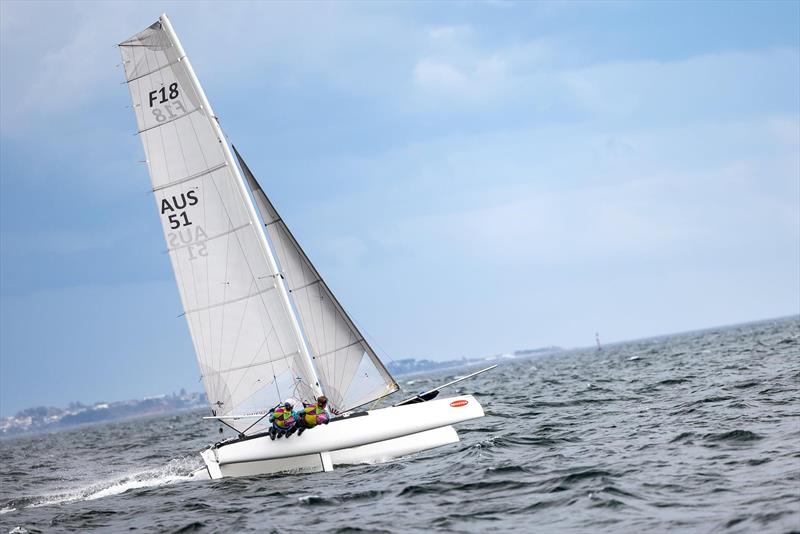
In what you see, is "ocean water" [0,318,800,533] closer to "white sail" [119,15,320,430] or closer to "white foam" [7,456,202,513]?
"white foam" [7,456,202,513]

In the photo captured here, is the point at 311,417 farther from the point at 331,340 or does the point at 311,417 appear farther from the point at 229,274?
the point at 229,274

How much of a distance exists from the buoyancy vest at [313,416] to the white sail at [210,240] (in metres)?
1.33

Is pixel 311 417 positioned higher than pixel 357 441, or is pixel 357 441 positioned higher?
pixel 311 417

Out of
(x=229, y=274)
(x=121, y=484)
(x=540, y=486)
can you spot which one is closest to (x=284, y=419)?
(x=229, y=274)

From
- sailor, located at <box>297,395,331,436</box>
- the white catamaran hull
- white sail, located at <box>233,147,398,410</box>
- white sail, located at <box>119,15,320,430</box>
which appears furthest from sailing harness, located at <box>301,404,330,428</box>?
white sail, located at <box>233,147,398,410</box>

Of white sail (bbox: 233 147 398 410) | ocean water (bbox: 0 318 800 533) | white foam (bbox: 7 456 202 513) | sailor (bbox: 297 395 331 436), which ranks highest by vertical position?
white sail (bbox: 233 147 398 410)

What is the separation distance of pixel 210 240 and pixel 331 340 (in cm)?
375

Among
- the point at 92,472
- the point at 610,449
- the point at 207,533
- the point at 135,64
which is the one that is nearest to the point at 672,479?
the point at 610,449

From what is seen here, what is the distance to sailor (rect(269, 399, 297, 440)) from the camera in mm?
19859

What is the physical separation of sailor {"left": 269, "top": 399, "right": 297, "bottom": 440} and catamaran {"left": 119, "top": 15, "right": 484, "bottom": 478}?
1220 millimetres

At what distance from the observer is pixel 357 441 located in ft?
64.5

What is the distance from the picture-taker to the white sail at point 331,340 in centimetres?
2159

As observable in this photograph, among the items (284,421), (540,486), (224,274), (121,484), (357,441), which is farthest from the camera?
(121,484)

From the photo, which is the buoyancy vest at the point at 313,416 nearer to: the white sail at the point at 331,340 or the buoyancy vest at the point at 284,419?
the buoyancy vest at the point at 284,419
